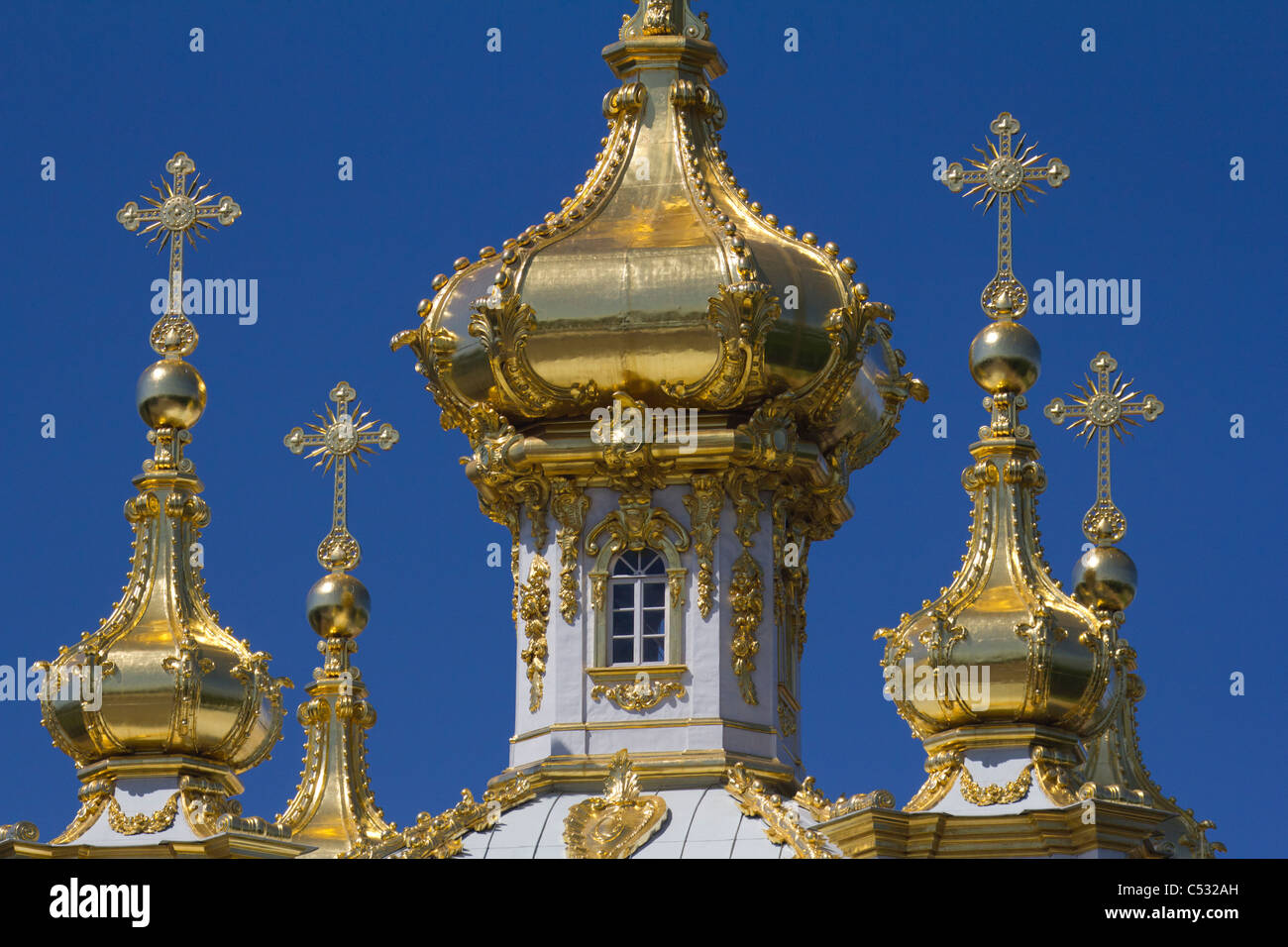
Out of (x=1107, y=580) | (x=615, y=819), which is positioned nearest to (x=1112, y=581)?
(x=1107, y=580)

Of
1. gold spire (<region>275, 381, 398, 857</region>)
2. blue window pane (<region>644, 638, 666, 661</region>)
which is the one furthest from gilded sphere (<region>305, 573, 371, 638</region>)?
blue window pane (<region>644, 638, 666, 661</region>)

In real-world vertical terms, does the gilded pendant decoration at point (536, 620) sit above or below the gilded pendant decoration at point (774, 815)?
above

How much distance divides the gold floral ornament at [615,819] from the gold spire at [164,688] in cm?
382

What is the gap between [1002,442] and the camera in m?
50.1

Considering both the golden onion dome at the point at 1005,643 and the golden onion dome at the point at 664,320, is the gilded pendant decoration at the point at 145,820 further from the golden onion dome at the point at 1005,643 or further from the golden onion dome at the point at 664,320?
the golden onion dome at the point at 1005,643

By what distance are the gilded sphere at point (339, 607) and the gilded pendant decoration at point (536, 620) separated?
4023 mm

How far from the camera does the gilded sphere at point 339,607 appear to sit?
5634 cm

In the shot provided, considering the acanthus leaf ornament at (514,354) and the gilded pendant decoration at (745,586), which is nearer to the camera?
the gilded pendant decoration at (745,586)

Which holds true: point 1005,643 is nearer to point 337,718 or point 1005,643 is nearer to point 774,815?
point 774,815

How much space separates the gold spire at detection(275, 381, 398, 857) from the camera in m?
55.9

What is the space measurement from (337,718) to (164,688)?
5.86 m

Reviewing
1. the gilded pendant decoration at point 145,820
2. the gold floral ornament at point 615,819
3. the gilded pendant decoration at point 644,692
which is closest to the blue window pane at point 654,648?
the gilded pendant decoration at point 644,692

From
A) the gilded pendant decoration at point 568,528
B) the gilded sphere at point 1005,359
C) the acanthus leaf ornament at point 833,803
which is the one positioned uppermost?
the gilded sphere at point 1005,359
